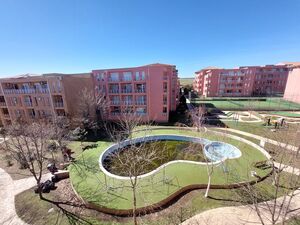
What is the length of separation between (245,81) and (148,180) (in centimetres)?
6805

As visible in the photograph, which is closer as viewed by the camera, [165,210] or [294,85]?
[165,210]

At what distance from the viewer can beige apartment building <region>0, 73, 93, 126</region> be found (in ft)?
93.2

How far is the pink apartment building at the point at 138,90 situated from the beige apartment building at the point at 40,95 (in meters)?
3.87

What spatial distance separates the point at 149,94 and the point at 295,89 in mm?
51186

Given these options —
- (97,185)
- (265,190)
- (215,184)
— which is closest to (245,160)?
(265,190)

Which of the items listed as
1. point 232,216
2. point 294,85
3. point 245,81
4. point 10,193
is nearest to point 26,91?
point 10,193

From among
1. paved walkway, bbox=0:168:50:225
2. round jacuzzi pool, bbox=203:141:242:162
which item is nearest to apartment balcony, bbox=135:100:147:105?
round jacuzzi pool, bbox=203:141:242:162

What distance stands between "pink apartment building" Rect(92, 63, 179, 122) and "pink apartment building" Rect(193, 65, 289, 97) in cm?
3992

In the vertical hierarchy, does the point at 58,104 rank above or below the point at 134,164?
above

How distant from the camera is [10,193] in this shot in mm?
14461

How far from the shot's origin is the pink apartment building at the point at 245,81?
63469 mm

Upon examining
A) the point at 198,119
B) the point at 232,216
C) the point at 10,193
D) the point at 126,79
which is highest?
the point at 126,79

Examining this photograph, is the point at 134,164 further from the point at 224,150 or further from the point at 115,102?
the point at 115,102

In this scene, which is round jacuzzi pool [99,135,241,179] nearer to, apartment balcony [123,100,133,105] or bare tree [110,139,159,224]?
bare tree [110,139,159,224]
